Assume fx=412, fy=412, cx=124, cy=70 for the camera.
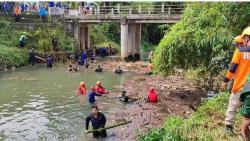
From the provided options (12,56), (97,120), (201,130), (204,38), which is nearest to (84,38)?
(12,56)

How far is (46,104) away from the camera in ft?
66.1

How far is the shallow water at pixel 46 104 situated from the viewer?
14954mm

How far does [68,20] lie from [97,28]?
8.68 m

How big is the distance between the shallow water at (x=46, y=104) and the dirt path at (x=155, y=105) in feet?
2.78

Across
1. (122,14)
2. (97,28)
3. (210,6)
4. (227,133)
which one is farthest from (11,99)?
(97,28)

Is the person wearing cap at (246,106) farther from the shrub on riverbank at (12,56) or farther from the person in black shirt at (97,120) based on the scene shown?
the shrub on riverbank at (12,56)

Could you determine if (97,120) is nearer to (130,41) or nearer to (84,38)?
(130,41)

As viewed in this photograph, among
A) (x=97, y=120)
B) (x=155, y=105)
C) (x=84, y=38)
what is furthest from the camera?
(x=84, y=38)

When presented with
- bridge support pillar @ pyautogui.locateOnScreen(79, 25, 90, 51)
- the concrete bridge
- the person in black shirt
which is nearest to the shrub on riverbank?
the concrete bridge

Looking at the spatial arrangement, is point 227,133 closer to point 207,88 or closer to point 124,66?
point 207,88

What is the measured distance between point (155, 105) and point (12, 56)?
56.6 feet

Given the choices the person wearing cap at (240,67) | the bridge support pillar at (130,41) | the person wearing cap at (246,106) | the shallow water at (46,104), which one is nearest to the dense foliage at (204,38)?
the shallow water at (46,104)

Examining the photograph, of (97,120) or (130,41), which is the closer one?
(97,120)

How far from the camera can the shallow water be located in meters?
15.0
